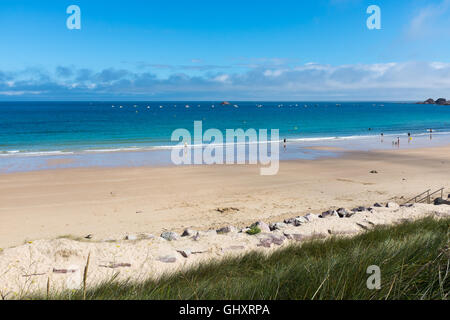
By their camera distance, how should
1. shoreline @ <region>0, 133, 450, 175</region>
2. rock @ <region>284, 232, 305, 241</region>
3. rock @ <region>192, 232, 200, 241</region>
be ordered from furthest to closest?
shoreline @ <region>0, 133, 450, 175</region> → rock @ <region>192, 232, 200, 241</region> → rock @ <region>284, 232, 305, 241</region>

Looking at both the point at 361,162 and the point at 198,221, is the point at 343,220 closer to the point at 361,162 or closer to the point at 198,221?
the point at 198,221

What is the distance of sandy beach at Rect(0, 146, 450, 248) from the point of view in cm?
1205

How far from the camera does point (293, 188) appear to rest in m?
17.2

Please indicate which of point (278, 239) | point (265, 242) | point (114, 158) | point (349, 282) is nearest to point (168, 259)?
point (265, 242)

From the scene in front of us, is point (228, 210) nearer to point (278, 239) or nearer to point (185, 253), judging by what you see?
point (278, 239)

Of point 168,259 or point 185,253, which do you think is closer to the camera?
point 168,259

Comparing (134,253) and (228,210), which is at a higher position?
(134,253)

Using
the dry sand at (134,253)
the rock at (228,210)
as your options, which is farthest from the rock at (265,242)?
the rock at (228,210)

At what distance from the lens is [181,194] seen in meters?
16.4

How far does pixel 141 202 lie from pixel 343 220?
331 inches

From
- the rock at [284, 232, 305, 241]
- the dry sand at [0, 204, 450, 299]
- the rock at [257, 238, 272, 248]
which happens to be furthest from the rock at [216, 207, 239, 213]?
the rock at [257, 238, 272, 248]

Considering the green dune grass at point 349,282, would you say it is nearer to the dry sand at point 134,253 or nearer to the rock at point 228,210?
the dry sand at point 134,253

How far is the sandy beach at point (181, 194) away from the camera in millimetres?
12055

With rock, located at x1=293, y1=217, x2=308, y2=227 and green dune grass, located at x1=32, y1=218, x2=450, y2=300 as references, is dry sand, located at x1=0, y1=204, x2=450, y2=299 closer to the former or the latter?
rock, located at x1=293, y1=217, x2=308, y2=227
